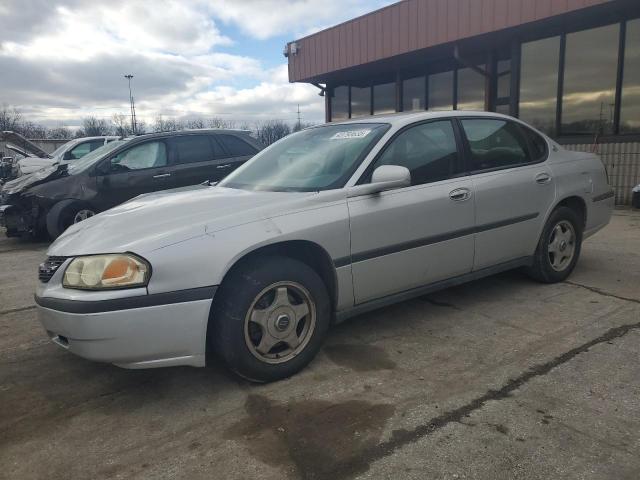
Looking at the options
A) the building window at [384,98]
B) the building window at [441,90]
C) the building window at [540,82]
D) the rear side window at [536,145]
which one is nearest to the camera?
the rear side window at [536,145]

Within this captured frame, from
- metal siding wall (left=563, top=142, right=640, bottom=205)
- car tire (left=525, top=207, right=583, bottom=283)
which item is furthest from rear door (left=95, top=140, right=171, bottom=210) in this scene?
metal siding wall (left=563, top=142, right=640, bottom=205)

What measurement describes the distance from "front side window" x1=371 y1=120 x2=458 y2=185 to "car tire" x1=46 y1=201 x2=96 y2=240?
5538 millimetres

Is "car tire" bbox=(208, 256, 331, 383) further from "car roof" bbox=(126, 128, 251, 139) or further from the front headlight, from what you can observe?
"car roof" bbox=(126, 128, 251, 139)

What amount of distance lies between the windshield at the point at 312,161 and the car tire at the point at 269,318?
657 millimetres

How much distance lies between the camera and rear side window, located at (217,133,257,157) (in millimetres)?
8125

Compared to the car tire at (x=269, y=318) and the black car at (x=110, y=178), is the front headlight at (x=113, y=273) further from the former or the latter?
the black car at (x=110, y=178)

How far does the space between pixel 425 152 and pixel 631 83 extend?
7556mm

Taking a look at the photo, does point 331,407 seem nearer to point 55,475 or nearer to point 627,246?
point 55,475

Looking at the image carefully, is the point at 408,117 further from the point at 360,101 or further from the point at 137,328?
the point at 360,101

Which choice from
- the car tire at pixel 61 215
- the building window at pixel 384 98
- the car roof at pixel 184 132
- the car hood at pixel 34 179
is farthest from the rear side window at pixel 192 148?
the building window at pixel 384 98

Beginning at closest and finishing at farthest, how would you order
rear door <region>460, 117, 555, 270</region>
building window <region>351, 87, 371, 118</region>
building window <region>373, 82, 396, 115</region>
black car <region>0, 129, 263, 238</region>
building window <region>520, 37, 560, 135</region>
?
rear door <region>460, 117, 555, 270</region>, black car <region>0, 129, 263, 238</region>, building window <region>520, 37, 560, 135</region>, building window <region>373, 82, 396, 115</region>, building window <region>351, 87, 371, 118</region>

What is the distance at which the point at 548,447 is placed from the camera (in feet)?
7.32

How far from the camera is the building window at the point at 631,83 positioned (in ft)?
29.2

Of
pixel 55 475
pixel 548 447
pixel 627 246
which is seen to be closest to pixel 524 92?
pixel 627 246
